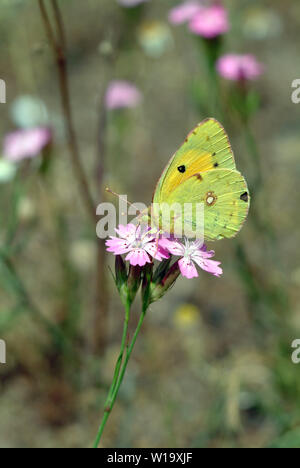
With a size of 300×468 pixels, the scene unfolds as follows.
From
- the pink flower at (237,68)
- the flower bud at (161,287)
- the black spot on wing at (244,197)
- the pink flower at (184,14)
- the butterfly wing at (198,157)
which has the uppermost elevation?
the pink flower at (184,14)

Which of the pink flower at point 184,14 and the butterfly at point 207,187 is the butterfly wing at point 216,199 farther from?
the pink flower at point 184,14

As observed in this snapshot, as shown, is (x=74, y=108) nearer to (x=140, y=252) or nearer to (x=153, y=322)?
(x=153, y=322)

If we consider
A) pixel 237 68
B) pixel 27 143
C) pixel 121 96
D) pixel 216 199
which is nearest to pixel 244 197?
pixel 216 199

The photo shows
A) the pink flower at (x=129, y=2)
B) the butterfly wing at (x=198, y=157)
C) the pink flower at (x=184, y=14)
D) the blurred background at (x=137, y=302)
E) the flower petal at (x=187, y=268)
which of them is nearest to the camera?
the flower petal at (x=187, y=268)

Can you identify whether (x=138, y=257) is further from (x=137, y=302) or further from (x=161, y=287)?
(x=137, y=302)

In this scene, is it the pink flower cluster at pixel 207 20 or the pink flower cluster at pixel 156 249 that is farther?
the pink flower cluster at pixel 207 20

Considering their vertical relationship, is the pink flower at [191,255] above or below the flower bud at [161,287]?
above

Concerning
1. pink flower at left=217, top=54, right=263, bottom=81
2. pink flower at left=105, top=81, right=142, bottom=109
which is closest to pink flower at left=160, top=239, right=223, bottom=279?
pink flower at left=217, top=54, right=263, bottom=81

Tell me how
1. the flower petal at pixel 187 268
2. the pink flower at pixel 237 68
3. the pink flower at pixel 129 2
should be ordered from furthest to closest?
the pink flower at pixel 129 2, the pink flower at pixel 237 68, the flower petal at pixel 187 268

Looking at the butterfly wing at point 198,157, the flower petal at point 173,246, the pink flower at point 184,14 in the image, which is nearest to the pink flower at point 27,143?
the pink flower at point 184,14
